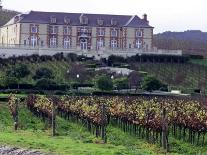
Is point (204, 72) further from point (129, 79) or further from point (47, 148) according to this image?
point (47, 148)

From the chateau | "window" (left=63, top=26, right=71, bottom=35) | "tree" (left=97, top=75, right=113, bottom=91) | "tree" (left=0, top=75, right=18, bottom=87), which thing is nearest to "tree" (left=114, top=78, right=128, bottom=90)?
"tree" (left=97, top=75, right=113, bottom=91)

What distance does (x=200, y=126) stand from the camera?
99.5 ft

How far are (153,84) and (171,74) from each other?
40.8ft

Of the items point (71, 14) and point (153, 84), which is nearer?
point (153, 84)

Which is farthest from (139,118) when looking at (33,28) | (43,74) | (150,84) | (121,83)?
(33,28)

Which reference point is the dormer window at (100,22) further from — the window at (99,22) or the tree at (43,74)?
the tree at (43,74)

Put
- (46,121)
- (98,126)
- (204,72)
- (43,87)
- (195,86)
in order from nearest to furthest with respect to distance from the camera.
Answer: (98,126)
(46,121)
(43,87)
(195,86)
(204,72)

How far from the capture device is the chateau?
89.6 metres

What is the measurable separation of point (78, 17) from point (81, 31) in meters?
2.05

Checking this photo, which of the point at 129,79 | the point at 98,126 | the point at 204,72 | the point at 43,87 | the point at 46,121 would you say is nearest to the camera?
the point at 98,126

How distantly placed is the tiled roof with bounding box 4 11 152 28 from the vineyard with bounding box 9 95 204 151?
4835 centimetres

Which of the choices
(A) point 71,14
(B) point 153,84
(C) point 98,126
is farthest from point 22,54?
(C) point 98,126

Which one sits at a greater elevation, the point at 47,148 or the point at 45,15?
the point at 45,15

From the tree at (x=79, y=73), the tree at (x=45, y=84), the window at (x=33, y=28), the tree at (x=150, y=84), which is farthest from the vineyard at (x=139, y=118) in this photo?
the window at (x=33, y=28)
